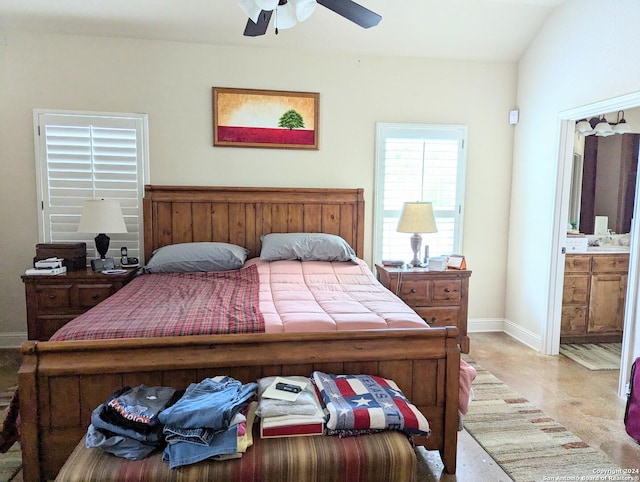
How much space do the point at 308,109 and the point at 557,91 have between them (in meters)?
2.11

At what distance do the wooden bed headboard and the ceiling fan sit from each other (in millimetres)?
1698

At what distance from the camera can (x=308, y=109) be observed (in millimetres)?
4023

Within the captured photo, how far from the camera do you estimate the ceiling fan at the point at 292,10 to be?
202 centimetres

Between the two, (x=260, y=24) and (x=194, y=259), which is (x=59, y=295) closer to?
(x=194, y=259)

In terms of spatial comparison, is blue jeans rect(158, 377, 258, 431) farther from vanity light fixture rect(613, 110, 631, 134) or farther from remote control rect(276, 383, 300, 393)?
vanity light fixture rect(613, 110, 631, 134)

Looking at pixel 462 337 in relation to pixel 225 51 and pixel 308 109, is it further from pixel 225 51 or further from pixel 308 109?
pixel 225 51

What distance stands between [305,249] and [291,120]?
1227 mm

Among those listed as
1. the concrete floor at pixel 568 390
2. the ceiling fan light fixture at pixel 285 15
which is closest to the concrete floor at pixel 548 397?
the concrete floor at pixel 568 390

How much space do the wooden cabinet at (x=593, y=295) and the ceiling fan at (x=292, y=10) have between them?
9.47 ft

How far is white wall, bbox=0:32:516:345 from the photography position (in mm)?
3709

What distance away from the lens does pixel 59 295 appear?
134 inches

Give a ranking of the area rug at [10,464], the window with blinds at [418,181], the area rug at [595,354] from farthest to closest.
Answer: the window with blinds at [418,181]
the area rug at [595,354]
the area rug at [10,464]

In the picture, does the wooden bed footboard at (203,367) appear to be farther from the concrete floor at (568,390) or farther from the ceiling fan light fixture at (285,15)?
the ceiling fan light fixture at (285,15)

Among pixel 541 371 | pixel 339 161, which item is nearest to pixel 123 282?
pixel 339 161
